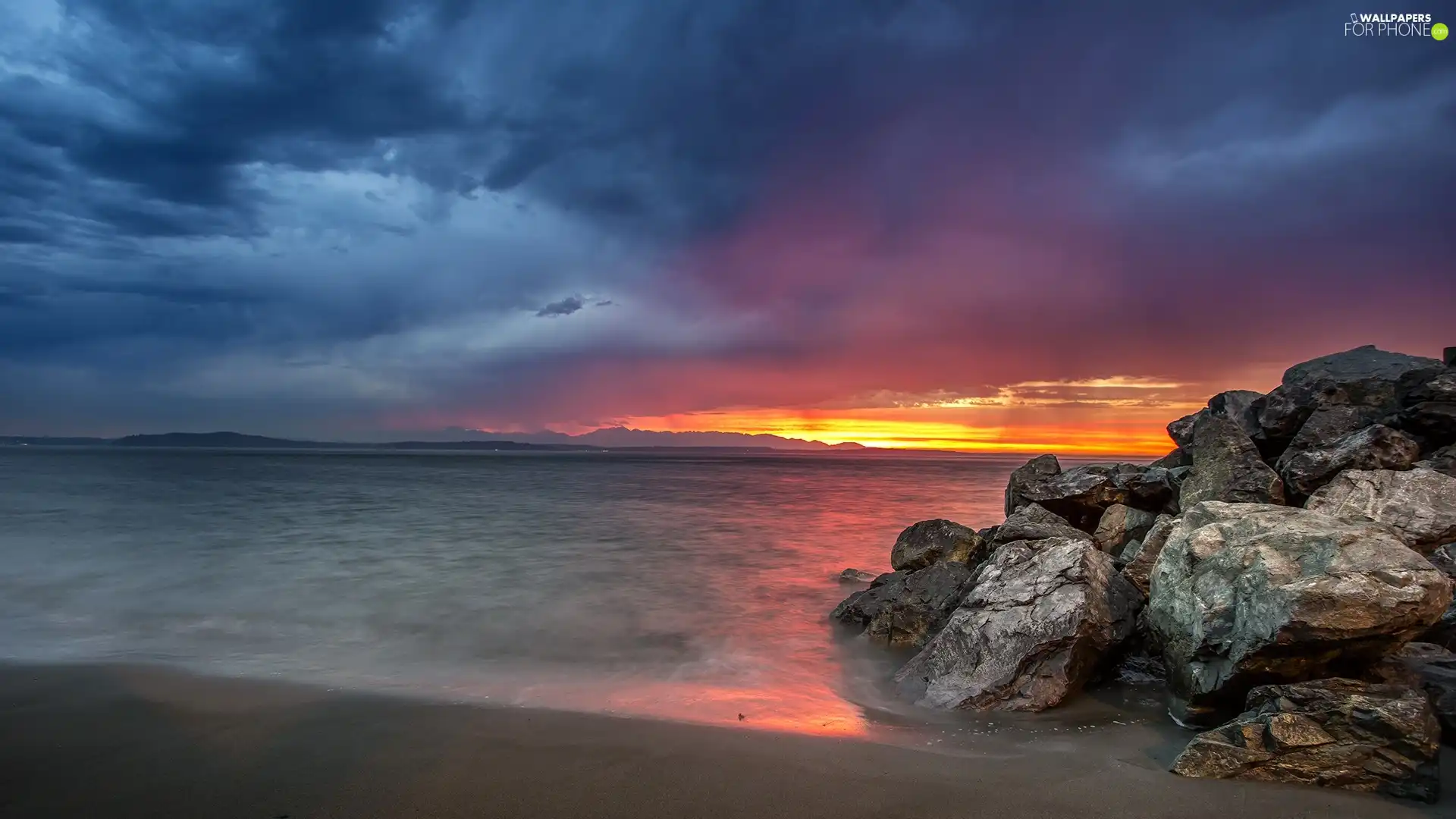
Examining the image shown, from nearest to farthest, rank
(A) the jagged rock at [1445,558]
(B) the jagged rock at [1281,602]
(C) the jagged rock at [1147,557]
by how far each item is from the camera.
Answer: (B) the jagged rock at [1281,602], (A) the jagged rock at [1445,558], (C) the jagged rock at [1147,557]

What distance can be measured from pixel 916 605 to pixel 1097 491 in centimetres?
326

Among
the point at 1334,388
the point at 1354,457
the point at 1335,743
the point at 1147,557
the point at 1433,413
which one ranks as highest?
the point at 1334,388

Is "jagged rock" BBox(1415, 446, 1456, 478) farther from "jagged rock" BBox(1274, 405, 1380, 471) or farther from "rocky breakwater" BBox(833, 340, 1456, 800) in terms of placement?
"jagged rock" BBox(1274, 405, 1380, 471)

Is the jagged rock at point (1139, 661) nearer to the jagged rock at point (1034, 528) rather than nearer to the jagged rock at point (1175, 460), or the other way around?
the jagged rock at point (1034, 528)

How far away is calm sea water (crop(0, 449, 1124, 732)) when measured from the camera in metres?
7.93

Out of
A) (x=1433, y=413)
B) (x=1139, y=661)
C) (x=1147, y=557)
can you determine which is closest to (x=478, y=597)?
(x=1139, y=661)

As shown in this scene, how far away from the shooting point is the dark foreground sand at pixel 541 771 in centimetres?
437

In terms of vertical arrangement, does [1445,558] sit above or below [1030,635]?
above

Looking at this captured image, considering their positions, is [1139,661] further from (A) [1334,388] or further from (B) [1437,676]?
(A) [1334,388]

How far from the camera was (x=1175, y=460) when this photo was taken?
10.8 m

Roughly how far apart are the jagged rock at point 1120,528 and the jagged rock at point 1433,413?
291cm

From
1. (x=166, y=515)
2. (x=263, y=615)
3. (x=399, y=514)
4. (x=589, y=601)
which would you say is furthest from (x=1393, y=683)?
(x=166, y=515)

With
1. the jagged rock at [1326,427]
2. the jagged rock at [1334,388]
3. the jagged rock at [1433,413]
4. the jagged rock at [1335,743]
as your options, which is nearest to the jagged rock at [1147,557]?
the jagged rock at [1326,427]

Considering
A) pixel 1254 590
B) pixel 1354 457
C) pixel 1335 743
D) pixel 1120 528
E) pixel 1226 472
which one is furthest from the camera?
pixel 1120 528
